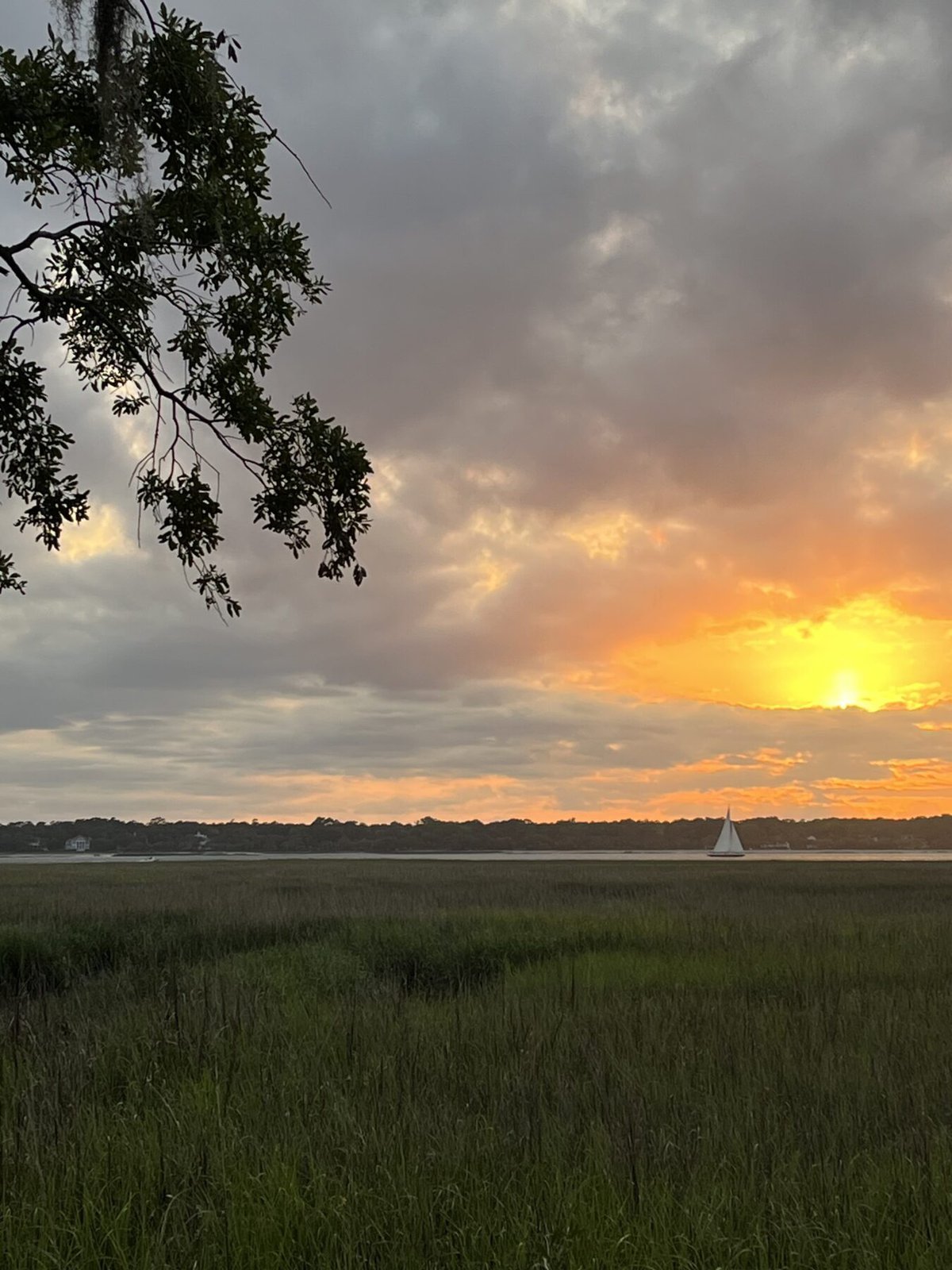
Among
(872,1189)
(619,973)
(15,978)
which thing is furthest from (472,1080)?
(15,978)

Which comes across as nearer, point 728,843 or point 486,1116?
point 486,1116

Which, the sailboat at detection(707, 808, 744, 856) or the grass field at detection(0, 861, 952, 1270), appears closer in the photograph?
the grass field at detection(0, 861, 952, 1270)

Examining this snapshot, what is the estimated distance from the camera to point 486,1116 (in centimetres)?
636

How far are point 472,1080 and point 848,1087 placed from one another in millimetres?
2748

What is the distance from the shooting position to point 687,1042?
8.38 m

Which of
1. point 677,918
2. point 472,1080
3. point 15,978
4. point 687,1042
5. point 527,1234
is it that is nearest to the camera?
point 527,1234

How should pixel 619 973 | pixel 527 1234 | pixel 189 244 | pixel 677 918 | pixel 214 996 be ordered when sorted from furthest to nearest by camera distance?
pixel 677 918, pixel 619 973, pixel 189 244, pixel 214 996, pixel 527 1234

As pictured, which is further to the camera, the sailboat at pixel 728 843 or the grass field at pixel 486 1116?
the sailboat at pixel 728 843

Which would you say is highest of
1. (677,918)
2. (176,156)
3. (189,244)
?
(176,156)

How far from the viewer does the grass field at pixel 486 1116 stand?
4695mm

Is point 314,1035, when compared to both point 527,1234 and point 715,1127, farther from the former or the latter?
point 527,1234

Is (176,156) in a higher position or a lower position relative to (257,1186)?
higher

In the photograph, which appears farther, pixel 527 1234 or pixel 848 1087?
pixel 848 1087

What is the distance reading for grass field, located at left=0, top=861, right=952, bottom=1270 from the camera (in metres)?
4.70
